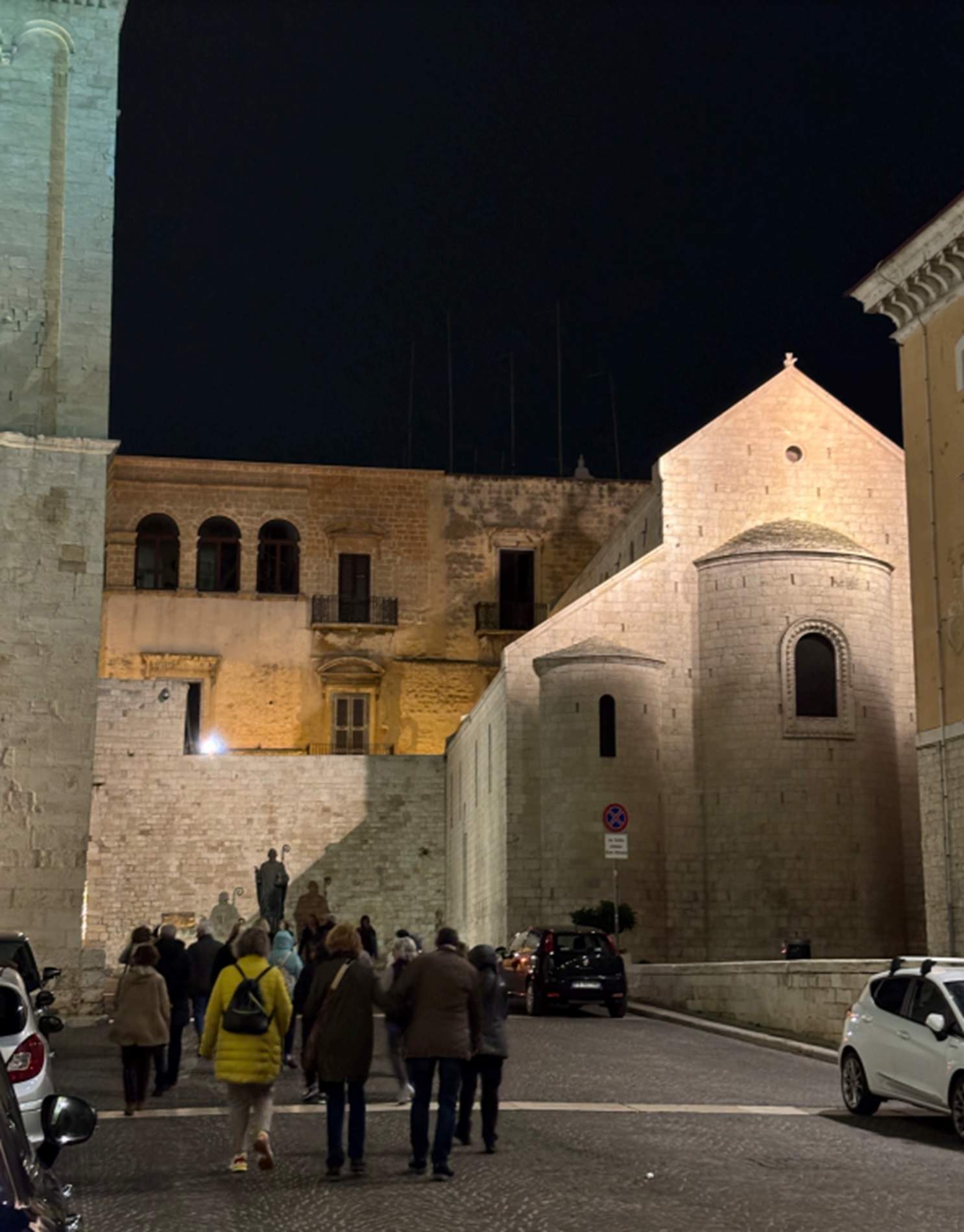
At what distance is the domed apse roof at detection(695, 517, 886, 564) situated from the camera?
34.2m

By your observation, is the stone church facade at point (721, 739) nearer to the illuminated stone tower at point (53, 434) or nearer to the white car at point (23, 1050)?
the illuminated stone tower at point (53, 434)

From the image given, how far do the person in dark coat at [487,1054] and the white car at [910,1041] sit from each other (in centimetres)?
325

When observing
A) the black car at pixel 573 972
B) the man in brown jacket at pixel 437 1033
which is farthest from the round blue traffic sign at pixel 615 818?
the man in brown jacket at pixel 437 1033

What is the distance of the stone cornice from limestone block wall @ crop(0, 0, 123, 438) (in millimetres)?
12781

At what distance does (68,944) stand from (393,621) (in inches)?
925

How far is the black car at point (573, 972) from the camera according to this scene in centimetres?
2227

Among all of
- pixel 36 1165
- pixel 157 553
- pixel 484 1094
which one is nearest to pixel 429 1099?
pixel 484 1094

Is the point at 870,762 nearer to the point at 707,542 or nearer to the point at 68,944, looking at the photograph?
the point at 707,542

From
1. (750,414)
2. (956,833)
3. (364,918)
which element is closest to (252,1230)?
(364,918)

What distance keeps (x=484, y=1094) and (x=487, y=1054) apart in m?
0.27

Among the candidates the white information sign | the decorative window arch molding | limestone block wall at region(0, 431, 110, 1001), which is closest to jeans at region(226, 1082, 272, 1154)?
the white information sign

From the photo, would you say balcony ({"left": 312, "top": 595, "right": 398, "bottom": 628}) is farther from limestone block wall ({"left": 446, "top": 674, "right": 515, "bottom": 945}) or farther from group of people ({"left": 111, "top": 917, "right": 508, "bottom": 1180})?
group of people ({"left": 111, "top": 917, "right": 508, "bottom": 1180})

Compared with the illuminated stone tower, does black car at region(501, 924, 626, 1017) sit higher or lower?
lower

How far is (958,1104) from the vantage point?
11953 millimetres
